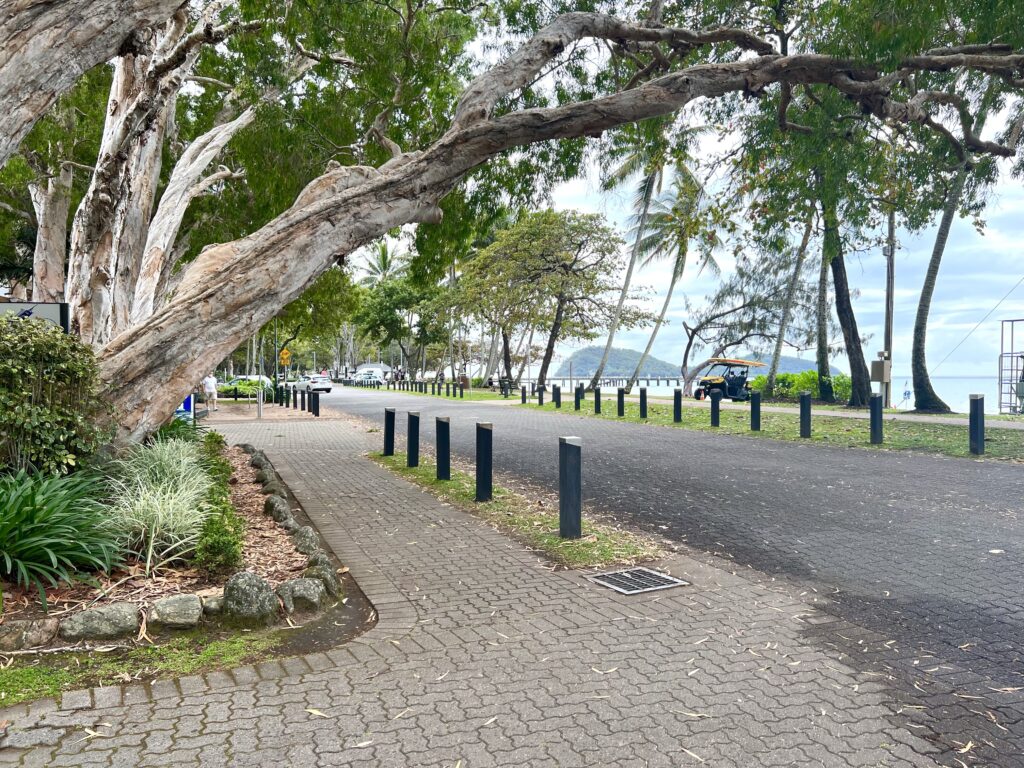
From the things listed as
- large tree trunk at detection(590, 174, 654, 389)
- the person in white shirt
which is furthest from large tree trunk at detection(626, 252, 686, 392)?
the person in white shirt

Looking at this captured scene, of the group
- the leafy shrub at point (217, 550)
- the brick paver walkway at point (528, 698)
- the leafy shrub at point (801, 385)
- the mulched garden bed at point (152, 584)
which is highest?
the leafy shrub at point (801, 385)

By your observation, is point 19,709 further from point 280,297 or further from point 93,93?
point 93,93

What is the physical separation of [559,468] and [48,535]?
169 inches

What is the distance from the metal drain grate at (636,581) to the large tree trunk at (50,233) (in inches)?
594

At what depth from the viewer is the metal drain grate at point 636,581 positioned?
4.91m

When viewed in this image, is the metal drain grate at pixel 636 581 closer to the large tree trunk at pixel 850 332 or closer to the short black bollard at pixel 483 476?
the short black bollard at pixel 483 476

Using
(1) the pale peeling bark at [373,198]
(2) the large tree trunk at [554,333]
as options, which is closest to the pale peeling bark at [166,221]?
(1) the pale peeling bark at [373,198]

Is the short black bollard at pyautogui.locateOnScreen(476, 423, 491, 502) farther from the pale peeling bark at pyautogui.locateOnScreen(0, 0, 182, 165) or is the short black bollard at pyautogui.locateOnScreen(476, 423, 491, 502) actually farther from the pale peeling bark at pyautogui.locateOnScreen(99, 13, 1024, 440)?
the pale peeling bark at pyautogui.locateOnScreen(0, 0, 182, 165)

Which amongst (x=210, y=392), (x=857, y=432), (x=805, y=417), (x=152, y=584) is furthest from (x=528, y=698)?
(x=210, y=392)

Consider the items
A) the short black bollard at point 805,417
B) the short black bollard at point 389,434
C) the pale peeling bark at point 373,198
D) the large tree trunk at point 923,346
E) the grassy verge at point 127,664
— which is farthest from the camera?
the large tree trunk at point 923,346

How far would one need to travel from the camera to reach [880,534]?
637cm

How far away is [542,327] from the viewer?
1535 inches

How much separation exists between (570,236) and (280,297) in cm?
2847

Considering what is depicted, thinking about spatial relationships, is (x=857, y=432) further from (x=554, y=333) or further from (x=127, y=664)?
(x=554, y=333)
